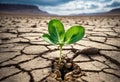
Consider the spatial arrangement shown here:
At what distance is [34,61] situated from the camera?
165cm

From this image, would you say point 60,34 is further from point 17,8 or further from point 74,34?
point 17,8

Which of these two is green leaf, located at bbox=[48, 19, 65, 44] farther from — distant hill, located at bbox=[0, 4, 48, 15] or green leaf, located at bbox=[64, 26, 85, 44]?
distant hill, located at bbox=[0, 4, 48, 15]

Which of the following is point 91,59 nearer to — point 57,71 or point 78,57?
point 78,57

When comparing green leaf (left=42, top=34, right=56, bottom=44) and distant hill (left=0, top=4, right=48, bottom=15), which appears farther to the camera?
distant hill (left=0, top=4, right=48, bottom=15)

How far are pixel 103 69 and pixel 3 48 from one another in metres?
1.23

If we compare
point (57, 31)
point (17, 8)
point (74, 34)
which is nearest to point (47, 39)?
point (57, 31)

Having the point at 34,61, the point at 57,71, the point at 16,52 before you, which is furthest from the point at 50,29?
the point at 16,52

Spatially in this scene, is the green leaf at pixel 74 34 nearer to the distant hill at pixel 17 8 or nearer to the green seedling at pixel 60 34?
the green seedling at pixel 60 34

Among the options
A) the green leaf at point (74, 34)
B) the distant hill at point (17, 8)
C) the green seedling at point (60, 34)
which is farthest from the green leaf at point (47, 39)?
the distant hill at point (17, 8)

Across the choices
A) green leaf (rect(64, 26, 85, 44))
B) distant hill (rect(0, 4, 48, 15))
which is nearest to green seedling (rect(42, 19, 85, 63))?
green leaf (rect(64, 26, 85, 44))

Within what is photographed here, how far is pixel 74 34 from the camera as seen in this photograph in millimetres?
1343

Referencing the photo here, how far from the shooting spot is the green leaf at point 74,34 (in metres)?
1.33

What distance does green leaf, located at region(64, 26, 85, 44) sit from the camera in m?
1.33

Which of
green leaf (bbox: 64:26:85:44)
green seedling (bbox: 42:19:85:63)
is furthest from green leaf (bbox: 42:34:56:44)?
green leaf (bbox: 64:26:85:44)
